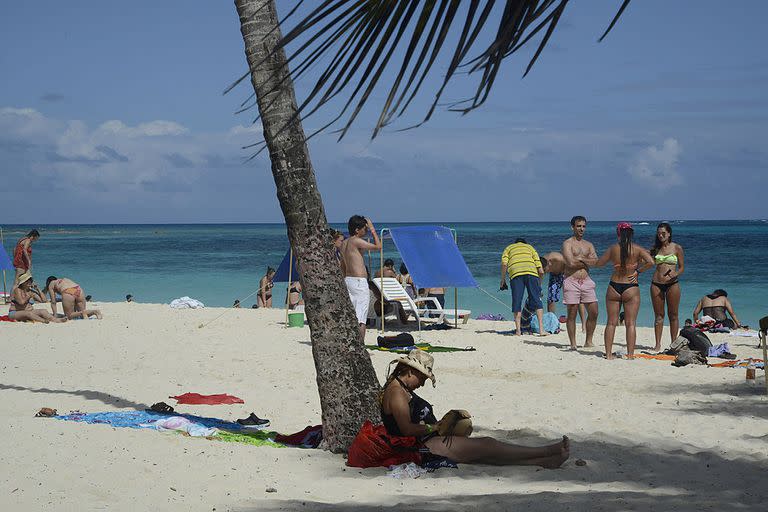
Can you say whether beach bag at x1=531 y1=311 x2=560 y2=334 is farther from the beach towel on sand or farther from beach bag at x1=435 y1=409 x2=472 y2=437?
beach bag at x1=435 y1=409 x2=472 y2=437

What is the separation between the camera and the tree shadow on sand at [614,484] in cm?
416

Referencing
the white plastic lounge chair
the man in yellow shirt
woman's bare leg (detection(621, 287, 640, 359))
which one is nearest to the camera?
woman's bare leg (detection(621, 287, 640, 359))

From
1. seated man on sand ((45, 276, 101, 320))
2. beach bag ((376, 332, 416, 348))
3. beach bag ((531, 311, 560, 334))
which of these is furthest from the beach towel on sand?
seated man on sand ((45, 276, 101, 320))

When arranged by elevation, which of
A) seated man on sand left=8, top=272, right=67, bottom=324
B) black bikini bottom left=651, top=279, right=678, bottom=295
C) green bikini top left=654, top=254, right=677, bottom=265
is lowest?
seated man on sand left=8, top=272, right=67, bottom=324

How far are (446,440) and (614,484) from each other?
94cm

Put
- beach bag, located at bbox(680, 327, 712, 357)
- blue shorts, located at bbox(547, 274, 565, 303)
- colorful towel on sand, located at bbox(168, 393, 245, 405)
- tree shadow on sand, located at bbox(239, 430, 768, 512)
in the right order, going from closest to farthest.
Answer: tree shadow on sand, located at bbox(239, 430, 768, 512) → colorful towel on sand, located at bbox(168, 393, 245, 405) → beach bag, located at bbox(680, 327, 712, 357) → blue shorts, located at bbox(547, 274, 565, 303)

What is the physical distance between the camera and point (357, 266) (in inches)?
371

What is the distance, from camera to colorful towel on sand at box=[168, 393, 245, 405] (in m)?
7.18

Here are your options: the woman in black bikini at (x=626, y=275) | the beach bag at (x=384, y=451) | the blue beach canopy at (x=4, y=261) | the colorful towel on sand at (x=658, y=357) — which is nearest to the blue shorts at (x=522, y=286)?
the colorful towel on sand at (x=658, y=357)

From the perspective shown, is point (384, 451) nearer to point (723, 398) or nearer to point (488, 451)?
point (488, 451)

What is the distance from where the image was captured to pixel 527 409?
22.5 feet

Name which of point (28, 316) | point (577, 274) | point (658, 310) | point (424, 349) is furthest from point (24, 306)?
point (658, 310)

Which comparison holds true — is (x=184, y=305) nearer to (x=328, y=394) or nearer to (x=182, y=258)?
(x=328, y=394)

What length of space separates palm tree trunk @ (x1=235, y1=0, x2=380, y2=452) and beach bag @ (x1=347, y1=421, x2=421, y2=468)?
14.0 inches
